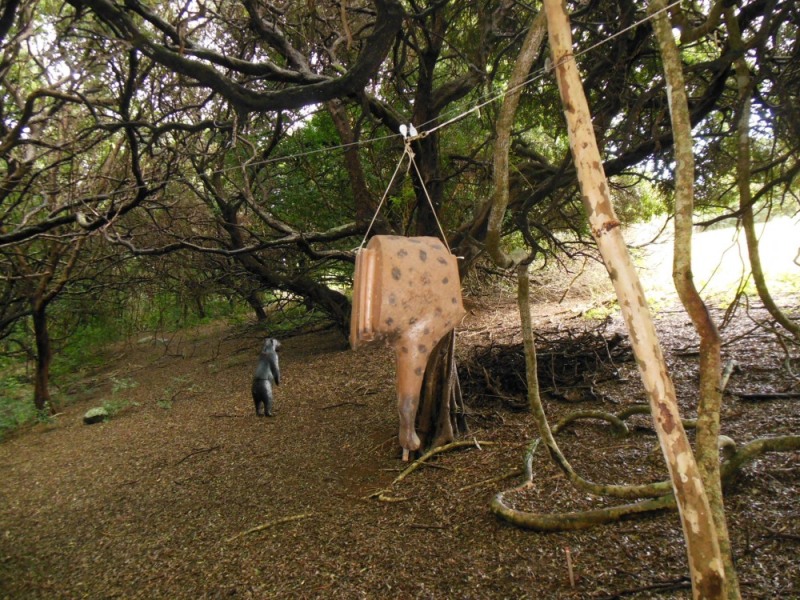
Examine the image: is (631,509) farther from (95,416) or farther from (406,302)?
(95,416)

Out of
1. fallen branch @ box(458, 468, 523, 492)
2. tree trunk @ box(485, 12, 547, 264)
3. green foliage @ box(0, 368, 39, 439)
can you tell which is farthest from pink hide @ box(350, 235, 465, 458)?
green foliage @ box(0, 368, 39, 439)

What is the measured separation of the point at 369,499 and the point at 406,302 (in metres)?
2.22

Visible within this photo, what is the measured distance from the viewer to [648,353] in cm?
109

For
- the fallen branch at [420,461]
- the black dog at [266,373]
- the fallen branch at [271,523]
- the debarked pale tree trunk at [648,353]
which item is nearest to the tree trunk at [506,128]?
the debarked pale tree trunk at [648,353]

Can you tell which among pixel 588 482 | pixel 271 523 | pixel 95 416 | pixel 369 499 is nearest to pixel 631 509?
pixel 588 482

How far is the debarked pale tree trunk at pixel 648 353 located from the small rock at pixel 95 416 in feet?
25.1

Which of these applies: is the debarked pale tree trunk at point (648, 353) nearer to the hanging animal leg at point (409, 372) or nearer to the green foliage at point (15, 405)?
the hanging animal leg at point (409, 372)

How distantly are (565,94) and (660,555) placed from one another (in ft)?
6.70

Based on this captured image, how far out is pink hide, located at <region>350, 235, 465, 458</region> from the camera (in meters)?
1.60

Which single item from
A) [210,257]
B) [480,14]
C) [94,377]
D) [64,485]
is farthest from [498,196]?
[94,377]

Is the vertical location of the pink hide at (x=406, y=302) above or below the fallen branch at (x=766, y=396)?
above

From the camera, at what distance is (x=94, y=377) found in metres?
9.61

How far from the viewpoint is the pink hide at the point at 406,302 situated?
160 centimetres

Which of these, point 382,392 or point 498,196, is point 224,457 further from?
point 498,196
